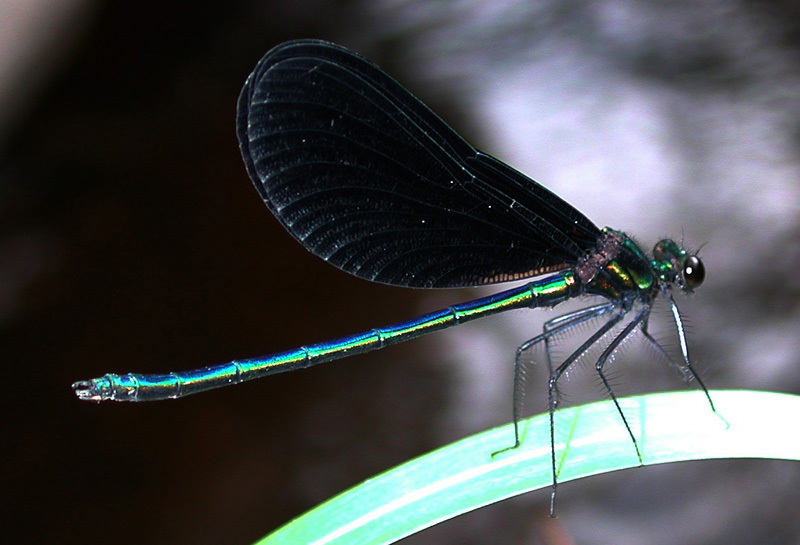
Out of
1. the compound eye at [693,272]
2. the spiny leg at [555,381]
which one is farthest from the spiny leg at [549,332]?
the compound eye at [693,272]

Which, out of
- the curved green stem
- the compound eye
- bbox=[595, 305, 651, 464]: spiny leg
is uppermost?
the compound eye

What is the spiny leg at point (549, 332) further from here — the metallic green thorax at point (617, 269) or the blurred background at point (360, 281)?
the blurred background at point (360, 281)

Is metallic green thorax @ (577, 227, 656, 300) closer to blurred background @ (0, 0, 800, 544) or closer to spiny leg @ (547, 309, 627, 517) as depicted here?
spiny leg @ (547, 309, 627, 517)

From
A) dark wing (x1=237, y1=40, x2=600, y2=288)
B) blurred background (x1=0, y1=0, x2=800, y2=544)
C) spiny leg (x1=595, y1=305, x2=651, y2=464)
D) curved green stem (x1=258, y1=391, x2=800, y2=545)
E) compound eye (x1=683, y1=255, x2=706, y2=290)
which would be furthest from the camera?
blurred background (x1=0, y1=0, x2=800, y2=544)

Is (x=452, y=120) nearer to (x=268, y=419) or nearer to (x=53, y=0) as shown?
(x=268, y=419)

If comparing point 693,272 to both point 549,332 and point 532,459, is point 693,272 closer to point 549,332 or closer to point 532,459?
point 549,332

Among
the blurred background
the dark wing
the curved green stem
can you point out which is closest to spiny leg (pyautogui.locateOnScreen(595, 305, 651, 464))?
the curved green stem

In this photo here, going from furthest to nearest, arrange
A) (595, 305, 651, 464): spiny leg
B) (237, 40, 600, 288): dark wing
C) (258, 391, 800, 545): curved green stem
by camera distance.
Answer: (237, 40, 600, 288): dark wing
(595, 305, 651, 464): spiny leg
(258, 391, 800, 545): curved green stem

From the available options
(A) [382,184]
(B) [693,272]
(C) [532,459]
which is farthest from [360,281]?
(C) [532,459]

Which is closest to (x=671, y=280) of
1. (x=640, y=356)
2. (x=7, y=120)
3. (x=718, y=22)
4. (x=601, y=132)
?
(x=640, y=356)
